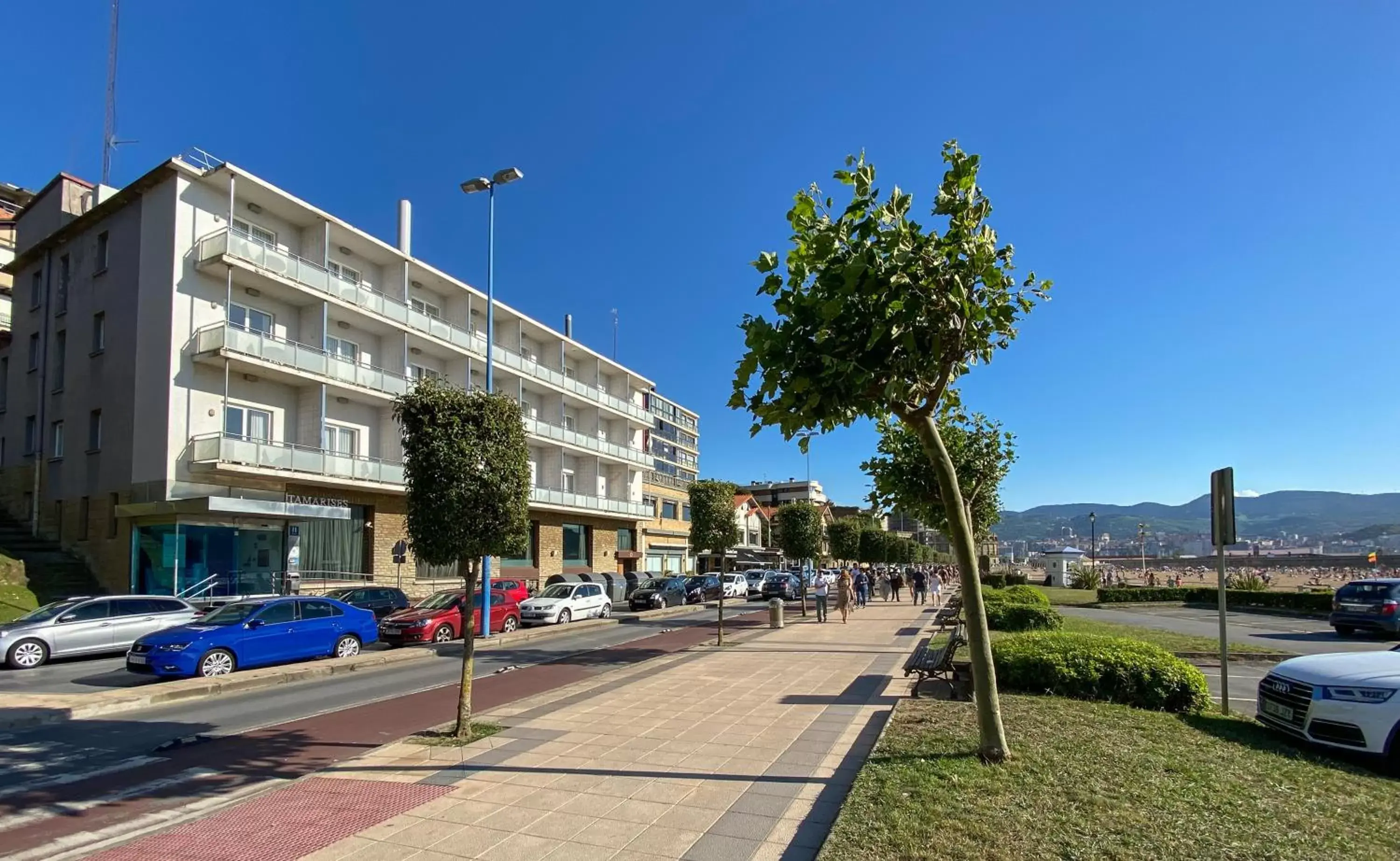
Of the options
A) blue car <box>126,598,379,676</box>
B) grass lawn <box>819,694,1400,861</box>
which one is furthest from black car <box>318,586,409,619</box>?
grass lawn <box>819,694,1400,861</box>

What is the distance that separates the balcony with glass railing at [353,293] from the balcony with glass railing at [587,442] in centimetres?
263

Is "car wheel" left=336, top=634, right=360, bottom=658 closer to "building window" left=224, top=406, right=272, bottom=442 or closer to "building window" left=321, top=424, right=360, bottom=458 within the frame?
"building window" left=224, top=406, right=272, bottom=442

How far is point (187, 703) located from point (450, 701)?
418 centimetres

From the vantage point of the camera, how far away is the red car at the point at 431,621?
19.4 m

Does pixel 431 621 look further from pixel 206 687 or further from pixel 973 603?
pixel 973 603

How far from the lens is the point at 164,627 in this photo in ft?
58.0

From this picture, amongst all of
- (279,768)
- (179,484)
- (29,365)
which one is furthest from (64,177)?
(279,768)

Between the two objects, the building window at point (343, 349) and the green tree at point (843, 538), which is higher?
the building window at point (343, 349)

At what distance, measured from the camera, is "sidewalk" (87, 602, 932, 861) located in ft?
17.2

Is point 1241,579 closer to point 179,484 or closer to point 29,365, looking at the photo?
point 179,484

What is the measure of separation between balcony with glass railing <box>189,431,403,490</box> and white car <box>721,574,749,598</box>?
1891 centimetres

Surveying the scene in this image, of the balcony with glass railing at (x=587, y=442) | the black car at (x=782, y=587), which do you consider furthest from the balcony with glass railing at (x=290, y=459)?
the black car at (x=782, y=587)

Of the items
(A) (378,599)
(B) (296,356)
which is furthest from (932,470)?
(B) (296,356)

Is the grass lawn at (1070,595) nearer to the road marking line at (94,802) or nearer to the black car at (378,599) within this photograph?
the black car at (378,599)
